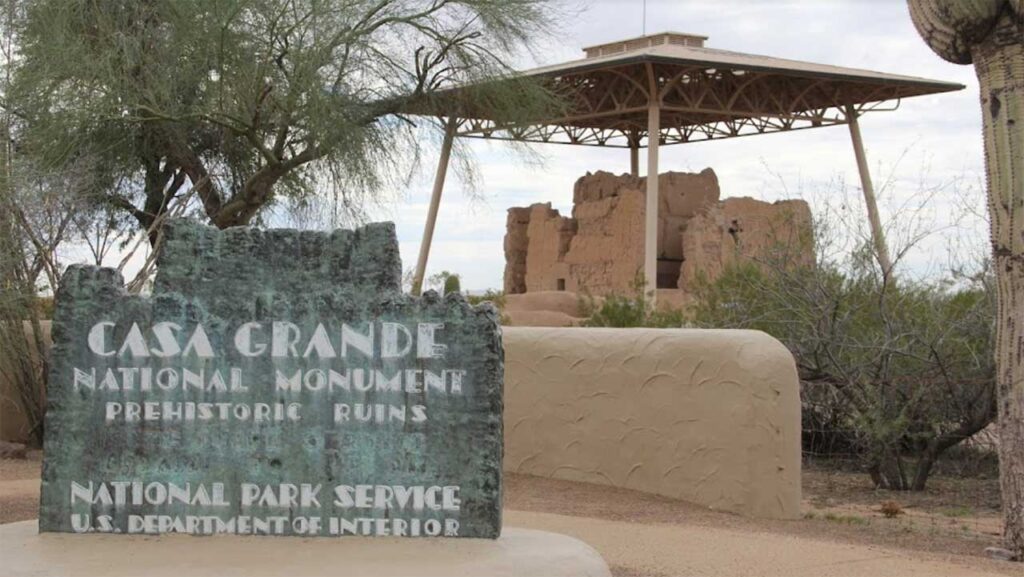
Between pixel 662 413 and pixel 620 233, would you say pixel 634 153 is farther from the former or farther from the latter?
pixel 662 413

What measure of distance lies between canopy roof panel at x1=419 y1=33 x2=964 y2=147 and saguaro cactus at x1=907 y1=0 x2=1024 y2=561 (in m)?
18.4

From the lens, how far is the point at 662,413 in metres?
12.6

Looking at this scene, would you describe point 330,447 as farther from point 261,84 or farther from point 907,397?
point 261,84

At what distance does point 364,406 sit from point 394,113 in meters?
14.2

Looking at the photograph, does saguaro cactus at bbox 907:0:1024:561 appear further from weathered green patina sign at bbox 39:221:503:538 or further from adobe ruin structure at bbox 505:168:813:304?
adobe ruin structure at bbox 505:168:813:304

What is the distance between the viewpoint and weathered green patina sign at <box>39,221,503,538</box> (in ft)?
24.4

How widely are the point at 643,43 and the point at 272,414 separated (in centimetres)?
2622

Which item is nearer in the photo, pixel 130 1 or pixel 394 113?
pixel 130 1

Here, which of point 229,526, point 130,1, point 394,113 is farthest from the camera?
point 394,113

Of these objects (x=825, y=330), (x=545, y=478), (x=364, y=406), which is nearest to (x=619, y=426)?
(x=545, y=478)

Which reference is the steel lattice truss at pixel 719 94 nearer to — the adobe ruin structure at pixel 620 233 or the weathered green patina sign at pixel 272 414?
the adobe ruin structure at pixel 620 233

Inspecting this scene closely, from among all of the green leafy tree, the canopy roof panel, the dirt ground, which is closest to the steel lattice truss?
the canopy roof panel

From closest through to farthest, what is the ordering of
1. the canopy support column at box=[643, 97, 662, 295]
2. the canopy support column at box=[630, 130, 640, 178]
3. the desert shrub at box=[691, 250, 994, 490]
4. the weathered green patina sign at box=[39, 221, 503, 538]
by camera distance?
the weathered green patina sign at box=[39, 221, 503, 538] < the desert shrub at box=[691, 250, 994, 490] < the canopy support column at box=[643, 97, 662, 295] < the canopy support column at box=[630, 130, 640, 178]

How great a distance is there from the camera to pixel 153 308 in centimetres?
754
